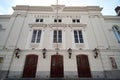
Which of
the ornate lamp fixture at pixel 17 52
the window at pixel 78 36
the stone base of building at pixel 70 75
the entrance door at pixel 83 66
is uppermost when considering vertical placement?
the window at pixel 78 36

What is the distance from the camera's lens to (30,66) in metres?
10.2

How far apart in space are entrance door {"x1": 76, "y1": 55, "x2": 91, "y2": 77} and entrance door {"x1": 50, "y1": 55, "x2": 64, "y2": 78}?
156 centimetres

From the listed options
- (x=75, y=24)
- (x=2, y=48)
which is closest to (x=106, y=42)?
(x=75, y=24)

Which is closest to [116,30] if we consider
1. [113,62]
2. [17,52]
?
[113,62]

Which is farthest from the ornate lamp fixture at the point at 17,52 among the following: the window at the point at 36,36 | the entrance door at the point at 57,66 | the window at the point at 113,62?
the window at the point at 113,62

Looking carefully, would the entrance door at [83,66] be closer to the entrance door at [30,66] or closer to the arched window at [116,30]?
the entrance door at [30,66]

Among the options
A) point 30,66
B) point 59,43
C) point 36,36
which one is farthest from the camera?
point 36,36

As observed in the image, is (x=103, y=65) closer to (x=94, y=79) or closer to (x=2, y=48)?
(x=94, y=79)

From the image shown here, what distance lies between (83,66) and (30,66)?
479cm

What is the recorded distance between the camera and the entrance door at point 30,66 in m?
9.77

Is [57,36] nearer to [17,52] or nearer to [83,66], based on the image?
[83,66]

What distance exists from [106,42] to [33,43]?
24.6 ft

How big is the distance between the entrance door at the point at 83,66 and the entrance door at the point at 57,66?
1565 mm

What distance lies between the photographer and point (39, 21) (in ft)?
45.5
